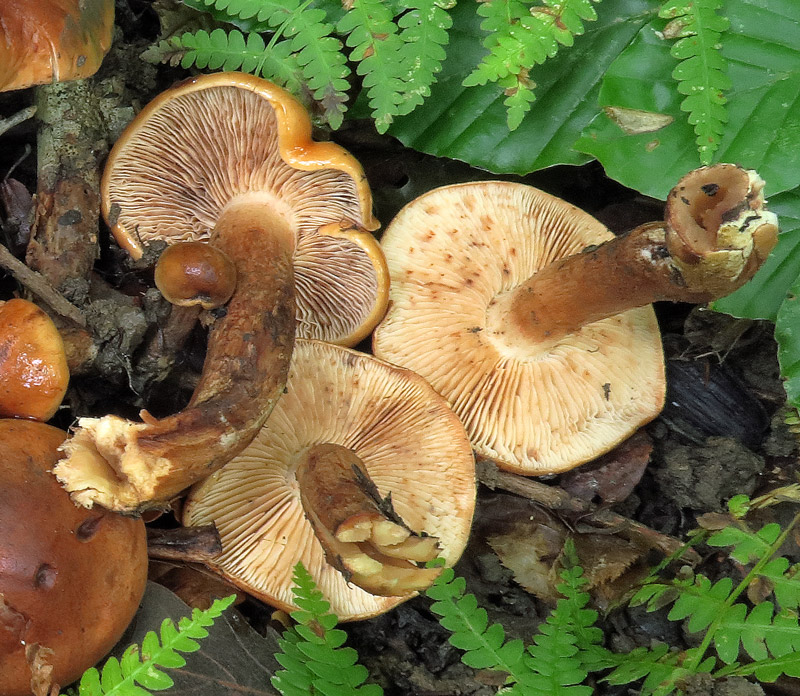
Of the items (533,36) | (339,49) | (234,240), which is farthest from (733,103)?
(234,240)

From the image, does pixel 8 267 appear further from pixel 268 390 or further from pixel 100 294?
pixel 268 390

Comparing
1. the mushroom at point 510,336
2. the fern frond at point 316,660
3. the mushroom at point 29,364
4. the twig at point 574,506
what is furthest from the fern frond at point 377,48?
the fern frond at point 316,660

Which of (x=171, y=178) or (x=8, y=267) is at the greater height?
(x=171, y=178)

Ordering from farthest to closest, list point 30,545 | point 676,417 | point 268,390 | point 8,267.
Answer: point 676,417
point 8,267
point 268,390
point 30,545

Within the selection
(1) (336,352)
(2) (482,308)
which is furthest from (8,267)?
(2) (482,308)

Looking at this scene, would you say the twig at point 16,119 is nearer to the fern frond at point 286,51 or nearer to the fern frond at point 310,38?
the fern frond at point 286,51

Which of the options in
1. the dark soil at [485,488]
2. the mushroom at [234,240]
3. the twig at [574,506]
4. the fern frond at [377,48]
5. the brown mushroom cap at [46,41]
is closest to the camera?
the mushroom at [234,240]

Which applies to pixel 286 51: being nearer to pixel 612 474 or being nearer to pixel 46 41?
pixel 46 41
